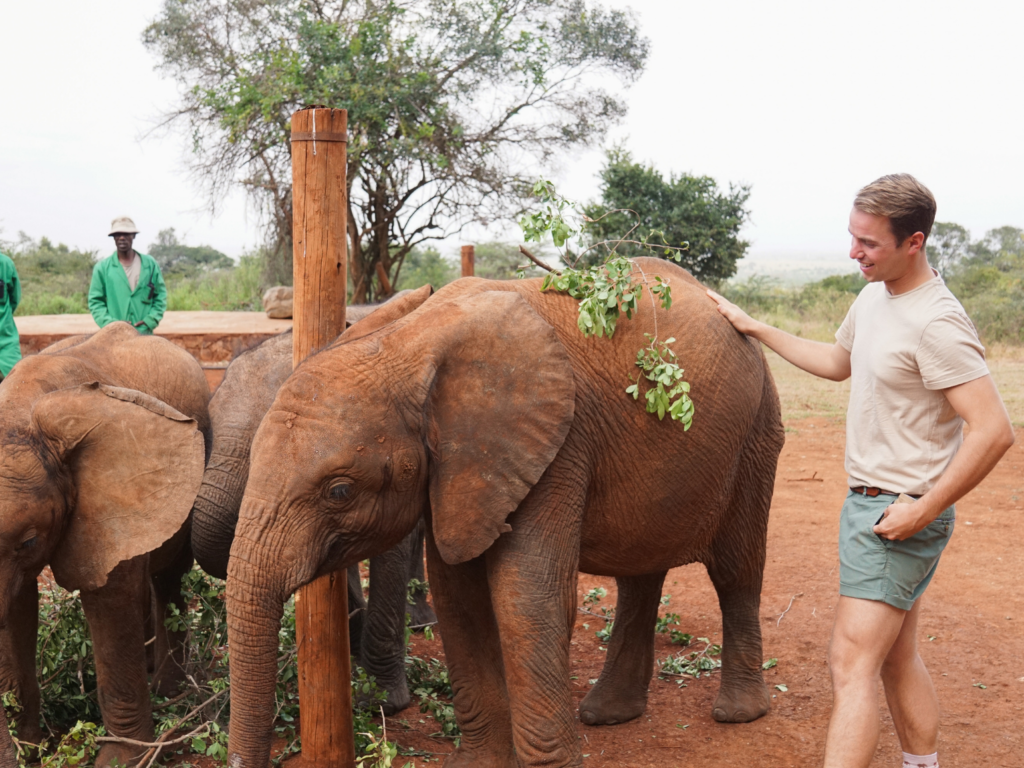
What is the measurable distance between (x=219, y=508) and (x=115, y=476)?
737 mm

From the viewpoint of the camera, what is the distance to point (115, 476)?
419 centimetres

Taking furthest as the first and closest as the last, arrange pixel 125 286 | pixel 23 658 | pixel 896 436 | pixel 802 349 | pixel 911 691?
1. pixel 125 286
2. pixel 23 658
3. pixel 802 349
4. pixel 911 691
5. pixel 896 436

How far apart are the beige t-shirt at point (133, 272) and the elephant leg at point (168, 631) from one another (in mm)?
2927

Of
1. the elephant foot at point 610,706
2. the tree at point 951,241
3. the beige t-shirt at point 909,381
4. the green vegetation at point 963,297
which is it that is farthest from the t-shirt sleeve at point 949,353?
the tree at point 951,241

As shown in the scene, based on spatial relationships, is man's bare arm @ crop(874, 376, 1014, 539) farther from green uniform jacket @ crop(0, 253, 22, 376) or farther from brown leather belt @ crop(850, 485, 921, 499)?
green uniform jacket @ crop(0, 253, 22, 376)

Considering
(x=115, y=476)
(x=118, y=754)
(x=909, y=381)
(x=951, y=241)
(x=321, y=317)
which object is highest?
(x=951, y=241)

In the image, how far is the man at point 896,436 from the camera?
320 centimetres

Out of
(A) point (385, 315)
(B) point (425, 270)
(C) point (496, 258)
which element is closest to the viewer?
(A) point (385, 315)

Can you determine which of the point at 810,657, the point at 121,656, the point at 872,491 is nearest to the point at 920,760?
the point at 872,491

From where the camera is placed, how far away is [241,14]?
73.3 feet

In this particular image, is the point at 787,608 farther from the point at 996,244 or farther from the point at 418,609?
the point at 996,244

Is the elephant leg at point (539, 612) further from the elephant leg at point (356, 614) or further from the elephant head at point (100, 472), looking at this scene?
the elephant leg at point (356, 614)

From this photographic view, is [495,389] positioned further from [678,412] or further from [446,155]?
[446,155]

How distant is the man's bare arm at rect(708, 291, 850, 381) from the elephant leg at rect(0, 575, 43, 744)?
325 cm
